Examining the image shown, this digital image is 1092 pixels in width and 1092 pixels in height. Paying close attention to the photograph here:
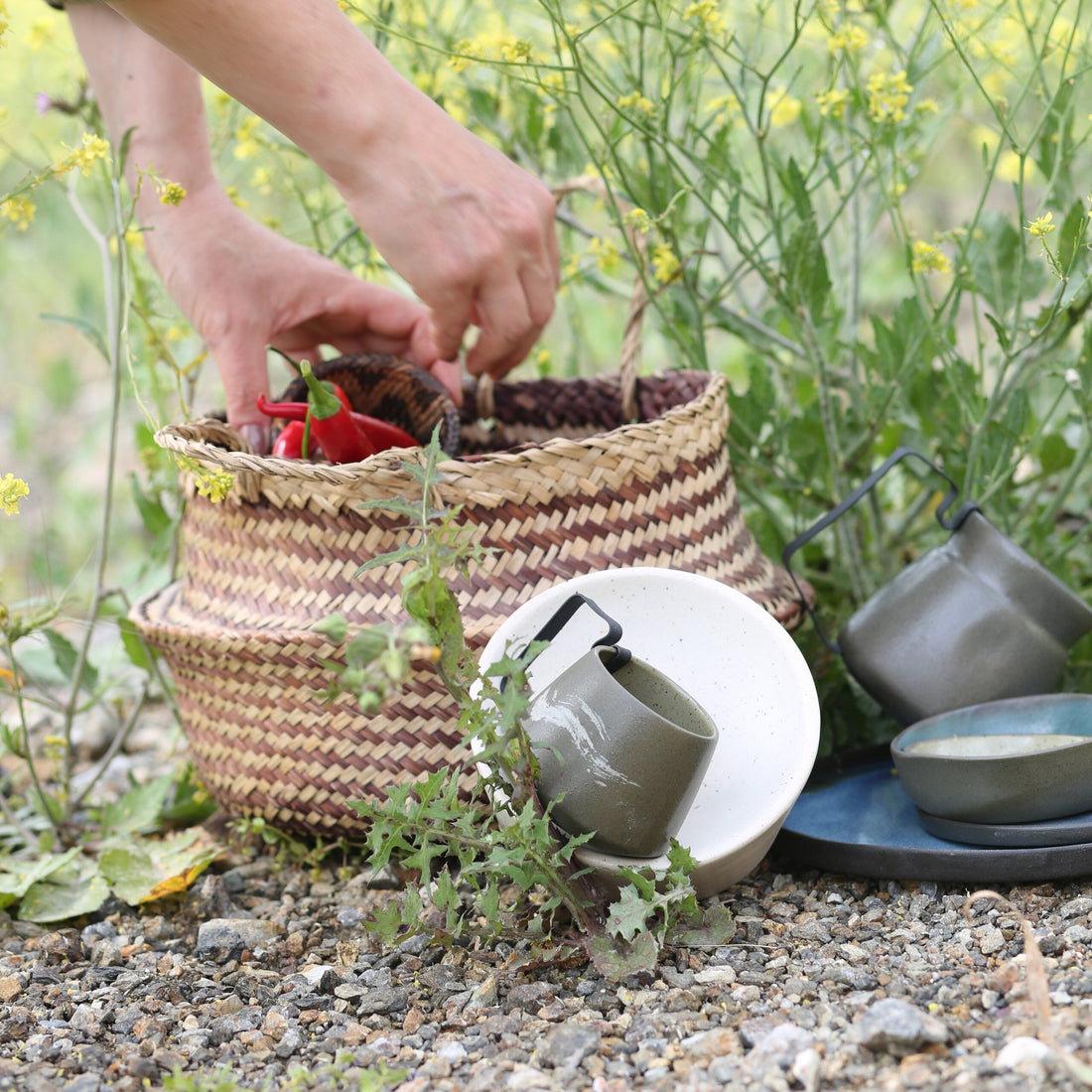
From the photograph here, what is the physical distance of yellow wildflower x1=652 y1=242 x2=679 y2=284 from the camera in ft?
4.79

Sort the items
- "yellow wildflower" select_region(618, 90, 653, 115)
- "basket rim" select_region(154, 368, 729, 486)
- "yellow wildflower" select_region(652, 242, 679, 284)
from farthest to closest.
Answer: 1. "yellow wildflower" select_region(652, 242, 679, 284)
2. "yellow wildflower" select_region(618, 90, 653, 115)
3. "basket rim" select_region(154, 368, 729, 486)

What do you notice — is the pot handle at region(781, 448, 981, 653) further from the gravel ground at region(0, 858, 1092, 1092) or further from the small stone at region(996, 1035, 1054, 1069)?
the small stone at region(996, 1035, 1054, 1069)

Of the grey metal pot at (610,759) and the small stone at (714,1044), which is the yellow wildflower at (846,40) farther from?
the small stone at (714,1044)

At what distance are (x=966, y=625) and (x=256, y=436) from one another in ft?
2.96

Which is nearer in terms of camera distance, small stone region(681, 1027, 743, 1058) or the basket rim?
small stone region(681, 1027, 743, 1058)

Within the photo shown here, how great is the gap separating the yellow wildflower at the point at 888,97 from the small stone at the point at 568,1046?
1037 mm

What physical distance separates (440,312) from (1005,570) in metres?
0.71

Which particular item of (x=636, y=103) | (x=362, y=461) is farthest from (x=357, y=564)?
(x=636, y=103)

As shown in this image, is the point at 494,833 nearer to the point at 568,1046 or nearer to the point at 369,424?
the point at 568,1046

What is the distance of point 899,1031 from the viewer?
83 centimetres

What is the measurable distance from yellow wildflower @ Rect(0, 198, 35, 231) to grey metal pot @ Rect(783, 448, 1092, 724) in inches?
37.9

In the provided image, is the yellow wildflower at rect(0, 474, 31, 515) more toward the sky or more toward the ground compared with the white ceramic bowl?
more toward the sky

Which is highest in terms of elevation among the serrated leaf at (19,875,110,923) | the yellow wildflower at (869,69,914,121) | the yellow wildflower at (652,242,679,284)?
the yellow wildflower at (869,69,914,121)

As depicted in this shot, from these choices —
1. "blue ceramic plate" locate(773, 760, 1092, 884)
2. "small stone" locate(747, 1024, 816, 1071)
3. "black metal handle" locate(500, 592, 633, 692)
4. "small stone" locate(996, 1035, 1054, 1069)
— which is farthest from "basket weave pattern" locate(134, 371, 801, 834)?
"small stone" locate(996, 1035, 1054, 1069)
